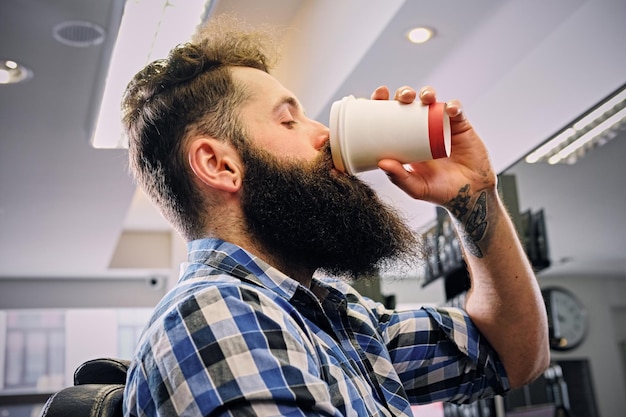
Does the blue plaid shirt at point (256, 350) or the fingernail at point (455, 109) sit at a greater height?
the fingernail at point (455, 109)

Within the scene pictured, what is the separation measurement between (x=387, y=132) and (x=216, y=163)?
0.93 ft

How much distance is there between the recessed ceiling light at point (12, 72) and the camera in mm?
3396

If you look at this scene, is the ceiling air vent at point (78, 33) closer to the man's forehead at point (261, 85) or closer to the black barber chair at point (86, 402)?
the man's forehead at point (261, 85)

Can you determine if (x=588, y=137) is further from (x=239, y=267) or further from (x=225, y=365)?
(x=225, y=365)

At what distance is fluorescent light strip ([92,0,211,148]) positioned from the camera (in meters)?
2.82

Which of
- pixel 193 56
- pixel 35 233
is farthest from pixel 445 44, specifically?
pixel 35 233

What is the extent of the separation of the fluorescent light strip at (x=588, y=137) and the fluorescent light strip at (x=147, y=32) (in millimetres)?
1773

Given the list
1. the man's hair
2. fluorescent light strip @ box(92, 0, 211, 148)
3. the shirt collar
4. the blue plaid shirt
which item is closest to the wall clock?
fluorescent light strip @ box(92, 0, 211, 148)

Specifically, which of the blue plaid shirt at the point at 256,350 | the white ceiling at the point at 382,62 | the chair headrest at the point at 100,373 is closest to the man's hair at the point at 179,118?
the blue plaid shirt at the point at 256,350

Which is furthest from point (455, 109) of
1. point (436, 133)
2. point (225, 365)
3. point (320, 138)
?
point (225, 365)

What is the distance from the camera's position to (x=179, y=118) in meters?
1.25

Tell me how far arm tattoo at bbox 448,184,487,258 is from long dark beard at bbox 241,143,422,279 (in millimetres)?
137

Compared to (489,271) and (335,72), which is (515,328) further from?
(335,72)

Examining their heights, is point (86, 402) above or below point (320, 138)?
below
